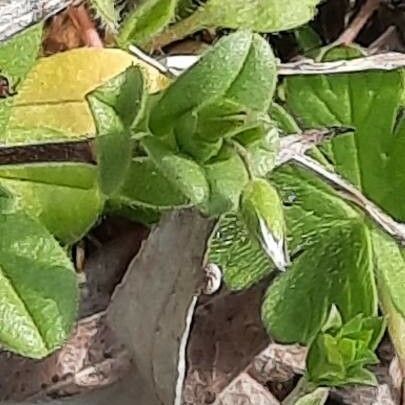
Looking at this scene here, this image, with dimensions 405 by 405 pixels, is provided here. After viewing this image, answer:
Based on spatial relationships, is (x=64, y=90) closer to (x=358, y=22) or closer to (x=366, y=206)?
(x=366, y=206)

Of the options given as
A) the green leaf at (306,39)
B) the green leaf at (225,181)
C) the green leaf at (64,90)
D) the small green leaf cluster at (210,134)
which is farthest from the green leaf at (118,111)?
the green leaf at (306,39)

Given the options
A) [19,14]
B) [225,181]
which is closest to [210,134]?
[225,181]

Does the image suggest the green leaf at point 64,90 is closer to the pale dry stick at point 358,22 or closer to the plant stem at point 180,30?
the plant stem at point 180,30

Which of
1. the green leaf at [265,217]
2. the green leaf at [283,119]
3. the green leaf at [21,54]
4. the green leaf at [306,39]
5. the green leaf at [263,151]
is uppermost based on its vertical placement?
the green leaf at [21,54]

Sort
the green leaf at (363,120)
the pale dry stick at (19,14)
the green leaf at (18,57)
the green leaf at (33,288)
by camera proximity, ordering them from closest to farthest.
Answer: the pale dry stick at (19,14) < the green leaf at (33,288) < the green leaf at (18,57) < the green leaf at (363,120)

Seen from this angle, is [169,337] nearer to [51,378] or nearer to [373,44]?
[51,378]

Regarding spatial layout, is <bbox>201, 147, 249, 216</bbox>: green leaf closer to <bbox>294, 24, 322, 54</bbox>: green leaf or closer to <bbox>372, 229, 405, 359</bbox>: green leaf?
<bbox>372, 229, 405, 359</bbox>: green leaf
